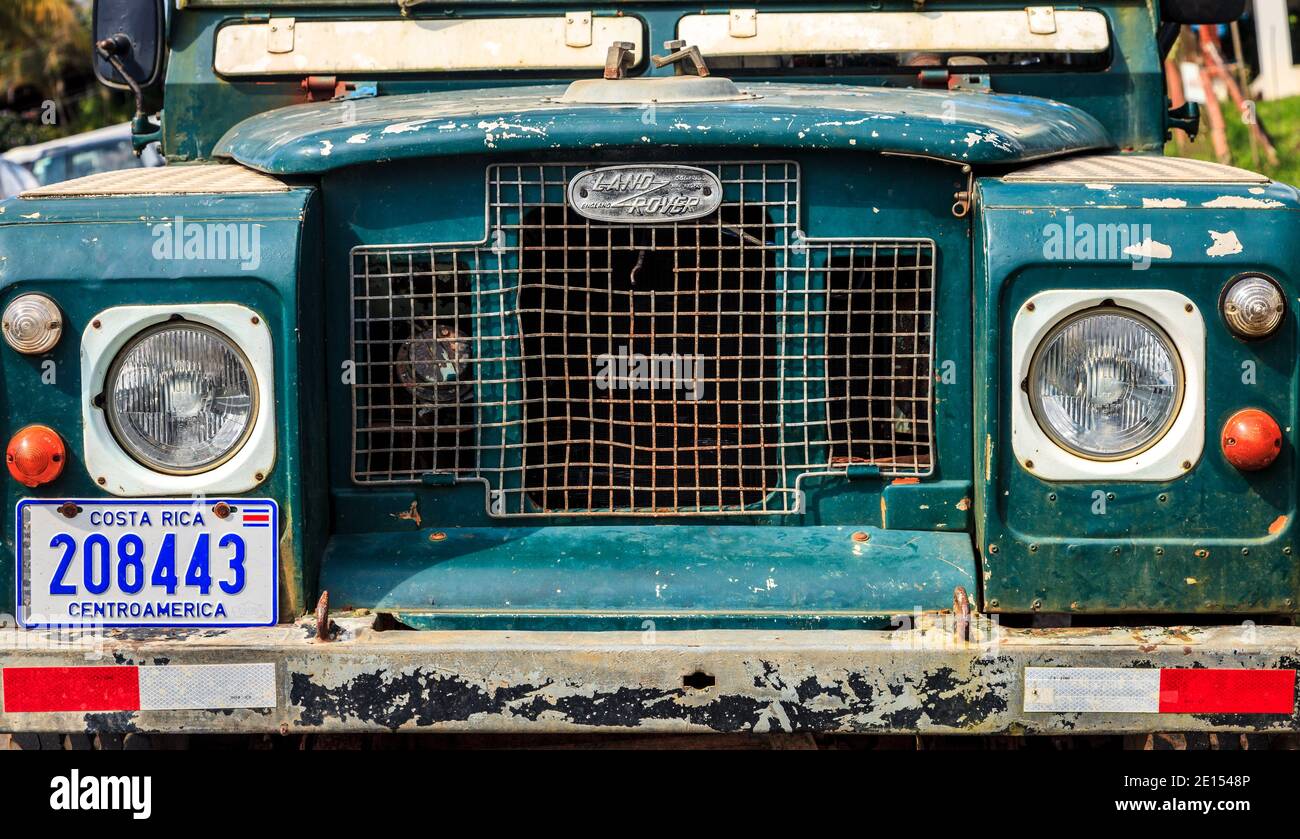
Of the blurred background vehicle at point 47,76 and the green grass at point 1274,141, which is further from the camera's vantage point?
the blurred background vehicle at point 47,76

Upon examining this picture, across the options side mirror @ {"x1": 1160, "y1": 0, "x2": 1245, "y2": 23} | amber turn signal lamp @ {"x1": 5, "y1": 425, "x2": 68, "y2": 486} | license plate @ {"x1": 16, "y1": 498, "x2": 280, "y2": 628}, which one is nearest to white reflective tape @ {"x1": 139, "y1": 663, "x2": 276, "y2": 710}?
license plate @ {"x1": 16, "y1": 498, "x2": 280, "y2": 628}

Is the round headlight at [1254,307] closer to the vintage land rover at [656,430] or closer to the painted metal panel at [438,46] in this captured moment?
the vintage land rover at [656,430]

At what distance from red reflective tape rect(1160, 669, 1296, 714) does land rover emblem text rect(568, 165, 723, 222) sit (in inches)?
46.4

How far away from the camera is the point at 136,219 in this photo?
2771 millimetres

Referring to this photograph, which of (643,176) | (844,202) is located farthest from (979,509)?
(643,176)

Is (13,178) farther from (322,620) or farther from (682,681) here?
(682,681)

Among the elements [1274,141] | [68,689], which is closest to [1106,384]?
[68,689]

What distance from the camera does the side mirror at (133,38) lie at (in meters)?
3.93

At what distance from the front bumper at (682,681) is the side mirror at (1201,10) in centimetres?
184

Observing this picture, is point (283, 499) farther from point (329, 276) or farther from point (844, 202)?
point (844, 202)

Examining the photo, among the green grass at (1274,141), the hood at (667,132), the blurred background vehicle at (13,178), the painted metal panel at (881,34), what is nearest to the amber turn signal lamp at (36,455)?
the hood at (667,132)

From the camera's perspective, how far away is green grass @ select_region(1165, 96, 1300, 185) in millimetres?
13219

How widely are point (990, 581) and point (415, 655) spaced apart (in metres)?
1.02

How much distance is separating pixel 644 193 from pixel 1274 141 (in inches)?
522
